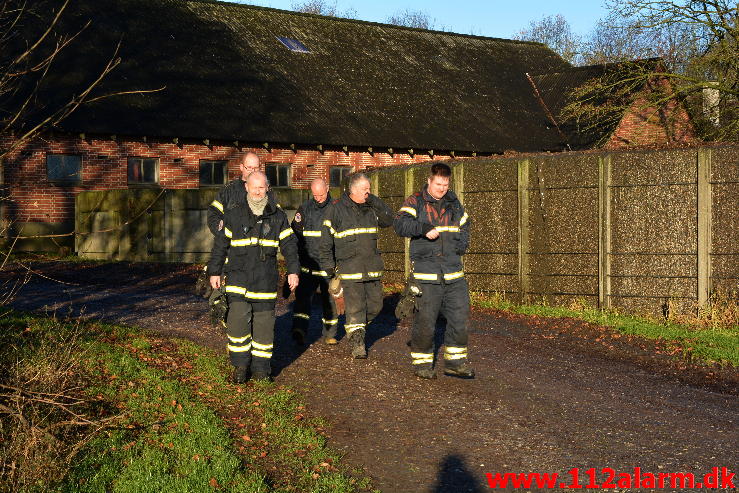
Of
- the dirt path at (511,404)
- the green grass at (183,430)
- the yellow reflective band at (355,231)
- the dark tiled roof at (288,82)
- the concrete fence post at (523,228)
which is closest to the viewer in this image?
the green grass at (183,430)

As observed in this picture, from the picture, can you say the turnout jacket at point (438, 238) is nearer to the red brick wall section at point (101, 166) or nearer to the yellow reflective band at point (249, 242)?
the yellow reflective band at point (249, 242)

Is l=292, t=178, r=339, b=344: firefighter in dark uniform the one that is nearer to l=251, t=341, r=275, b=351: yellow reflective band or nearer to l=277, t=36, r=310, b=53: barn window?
l=251, t=341, r=275, b=351: yellow reflective band

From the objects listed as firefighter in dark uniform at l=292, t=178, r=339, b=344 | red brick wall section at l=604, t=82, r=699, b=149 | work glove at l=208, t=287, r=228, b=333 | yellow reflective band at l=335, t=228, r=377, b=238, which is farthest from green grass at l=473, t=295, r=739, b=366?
red brick wall section at l=604, t=82, r=699, b=149

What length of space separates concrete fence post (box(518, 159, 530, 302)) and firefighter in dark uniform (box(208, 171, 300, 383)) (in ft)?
24.0

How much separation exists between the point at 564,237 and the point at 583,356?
13.4 feet

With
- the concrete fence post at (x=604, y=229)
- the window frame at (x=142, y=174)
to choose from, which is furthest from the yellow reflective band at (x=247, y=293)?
the window frame at (x=142, y=174)

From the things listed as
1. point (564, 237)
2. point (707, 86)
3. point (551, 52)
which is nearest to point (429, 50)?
point (551, 52)

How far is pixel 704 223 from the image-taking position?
44.3 ft

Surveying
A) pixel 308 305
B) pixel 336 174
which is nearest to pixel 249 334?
pixel 308 305

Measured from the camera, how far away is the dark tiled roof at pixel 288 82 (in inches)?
1088

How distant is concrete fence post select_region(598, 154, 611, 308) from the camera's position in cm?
1454

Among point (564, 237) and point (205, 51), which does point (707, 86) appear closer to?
point (564, 237)

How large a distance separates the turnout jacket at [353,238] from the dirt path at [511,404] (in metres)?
1.02

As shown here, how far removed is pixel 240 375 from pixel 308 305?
236cm
